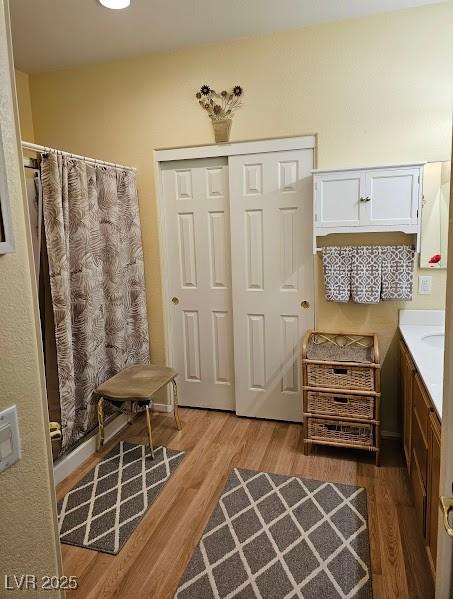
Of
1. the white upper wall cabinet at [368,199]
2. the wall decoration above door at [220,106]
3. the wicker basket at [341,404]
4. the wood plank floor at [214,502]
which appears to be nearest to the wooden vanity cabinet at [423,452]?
the wood plank floor at [214,502]

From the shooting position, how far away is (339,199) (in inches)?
104

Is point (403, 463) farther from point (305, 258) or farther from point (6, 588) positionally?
point (6, 588)

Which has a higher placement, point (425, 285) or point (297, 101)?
point (297, 101)

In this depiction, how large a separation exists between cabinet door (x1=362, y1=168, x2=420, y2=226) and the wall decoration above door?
105 cm

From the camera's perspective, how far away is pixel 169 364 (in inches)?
136

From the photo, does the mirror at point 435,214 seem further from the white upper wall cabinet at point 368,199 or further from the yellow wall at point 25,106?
the yellow wall at point 25,106

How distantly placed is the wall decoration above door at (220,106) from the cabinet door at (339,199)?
79 cm

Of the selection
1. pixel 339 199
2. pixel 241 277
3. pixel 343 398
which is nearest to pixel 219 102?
pixel 339 199

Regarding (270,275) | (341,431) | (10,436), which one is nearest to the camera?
(10,436)

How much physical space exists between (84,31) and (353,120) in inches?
71.9

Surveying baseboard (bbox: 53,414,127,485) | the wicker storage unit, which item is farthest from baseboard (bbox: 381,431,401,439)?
baseboard (bbox: 53,414,127,485)

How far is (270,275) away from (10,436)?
2451 mm

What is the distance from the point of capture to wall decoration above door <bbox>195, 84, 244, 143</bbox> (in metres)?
2.92

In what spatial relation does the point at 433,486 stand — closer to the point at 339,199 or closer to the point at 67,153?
the point at 339,199
